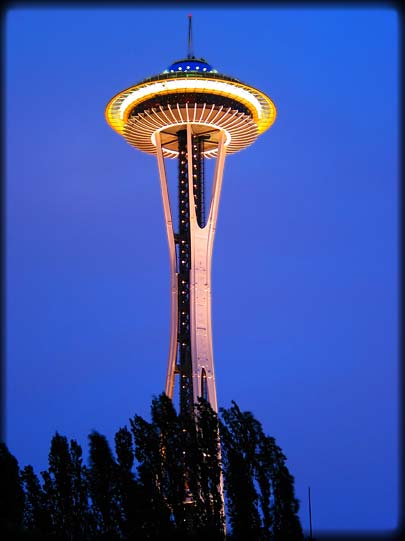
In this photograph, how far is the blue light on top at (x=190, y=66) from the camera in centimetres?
7456

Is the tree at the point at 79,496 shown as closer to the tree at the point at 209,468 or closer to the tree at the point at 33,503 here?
the tree at the point at 33,503

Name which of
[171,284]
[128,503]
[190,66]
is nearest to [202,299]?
[171,284]

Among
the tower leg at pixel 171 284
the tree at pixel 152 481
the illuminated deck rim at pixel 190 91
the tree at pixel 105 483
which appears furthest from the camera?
the illuminated deck rim at pixel 190 91

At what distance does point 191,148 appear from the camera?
74.4 m

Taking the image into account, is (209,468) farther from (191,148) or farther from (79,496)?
(191,148)

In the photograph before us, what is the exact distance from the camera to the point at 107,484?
1994 inches

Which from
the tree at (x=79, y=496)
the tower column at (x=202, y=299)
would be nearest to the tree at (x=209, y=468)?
the tree at (x=79, y=496)

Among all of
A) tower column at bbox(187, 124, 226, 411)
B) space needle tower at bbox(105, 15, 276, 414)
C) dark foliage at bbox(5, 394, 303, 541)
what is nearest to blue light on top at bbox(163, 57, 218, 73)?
space needle tower at bbox(105, 15, 276, 414)

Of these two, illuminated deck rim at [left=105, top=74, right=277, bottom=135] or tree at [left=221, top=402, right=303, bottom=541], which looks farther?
illuminated deck rim at [left=105, top=74, right=277, bottom=135]

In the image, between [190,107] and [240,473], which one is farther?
[190,107]

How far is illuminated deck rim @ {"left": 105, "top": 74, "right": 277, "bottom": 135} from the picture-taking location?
7294 cm

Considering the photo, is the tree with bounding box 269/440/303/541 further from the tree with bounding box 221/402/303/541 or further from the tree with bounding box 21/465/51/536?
the tree with bounding box 21/465/51/536

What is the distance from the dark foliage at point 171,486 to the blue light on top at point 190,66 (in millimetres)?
30394

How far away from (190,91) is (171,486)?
106 feet
